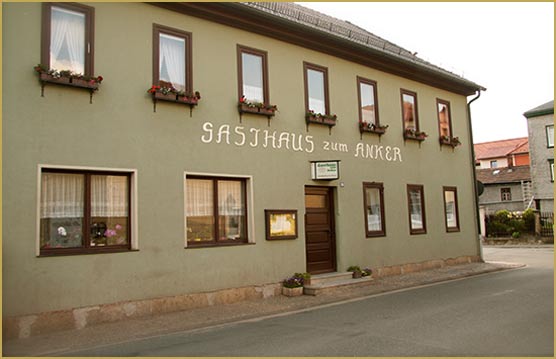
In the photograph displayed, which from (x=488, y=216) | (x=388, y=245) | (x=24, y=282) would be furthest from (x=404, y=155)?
(x=488, y=216)

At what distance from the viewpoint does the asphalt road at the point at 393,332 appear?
6672 mm

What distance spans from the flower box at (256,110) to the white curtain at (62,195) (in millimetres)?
3835

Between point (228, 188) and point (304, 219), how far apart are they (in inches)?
91.6

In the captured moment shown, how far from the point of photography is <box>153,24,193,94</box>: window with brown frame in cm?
1055

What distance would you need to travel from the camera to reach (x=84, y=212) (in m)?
9.42

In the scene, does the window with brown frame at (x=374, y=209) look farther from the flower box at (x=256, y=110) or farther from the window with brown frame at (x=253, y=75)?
the window with brown frame at (x=253, y=75)

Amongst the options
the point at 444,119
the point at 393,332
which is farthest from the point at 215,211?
the point at 444,119

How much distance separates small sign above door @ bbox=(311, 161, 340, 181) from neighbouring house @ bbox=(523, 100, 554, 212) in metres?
32.6

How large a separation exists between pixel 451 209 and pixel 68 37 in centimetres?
1360

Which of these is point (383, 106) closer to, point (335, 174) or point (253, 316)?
point (335, 174)

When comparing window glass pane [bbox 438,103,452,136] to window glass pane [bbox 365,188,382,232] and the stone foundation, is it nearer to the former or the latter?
window glass pane [bbox 365,188,382,232]

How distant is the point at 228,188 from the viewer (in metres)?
11.6

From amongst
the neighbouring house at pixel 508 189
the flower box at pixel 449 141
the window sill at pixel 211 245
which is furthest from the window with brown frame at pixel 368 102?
the neighbouring house at pixel 508 189

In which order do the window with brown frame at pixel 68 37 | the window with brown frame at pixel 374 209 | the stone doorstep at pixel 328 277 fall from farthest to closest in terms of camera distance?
the window with brown frame at pixel 374 209 < the stone doorstep at pixel 328 277 < the window with brown frame at pixel 68 37
